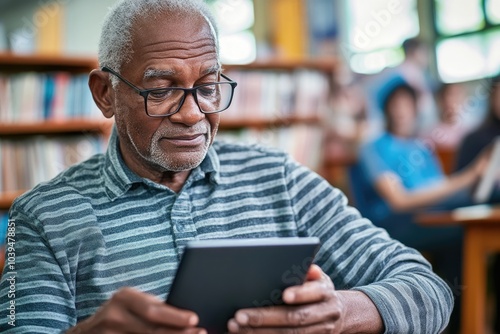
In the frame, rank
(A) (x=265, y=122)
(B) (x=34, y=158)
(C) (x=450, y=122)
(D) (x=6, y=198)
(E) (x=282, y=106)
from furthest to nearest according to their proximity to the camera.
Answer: (C) (x=450, y=122) → (E) (x=282, y=106) → (A) (x=265, y=122) → (B) (x=34, y=158) → (D) (x=6, y=198)

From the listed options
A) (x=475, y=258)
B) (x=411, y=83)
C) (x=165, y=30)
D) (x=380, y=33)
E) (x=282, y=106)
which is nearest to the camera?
(x=165, y=30)

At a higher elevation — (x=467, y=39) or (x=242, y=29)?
(x=242, y=29)

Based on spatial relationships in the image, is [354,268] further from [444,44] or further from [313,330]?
[444,44]

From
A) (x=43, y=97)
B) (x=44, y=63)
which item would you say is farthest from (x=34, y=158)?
(x=44, y=63)

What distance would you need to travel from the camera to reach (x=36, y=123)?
3826mm

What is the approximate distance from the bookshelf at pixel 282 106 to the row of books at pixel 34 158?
95 cm

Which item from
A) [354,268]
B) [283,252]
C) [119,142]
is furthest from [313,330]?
[119,142]

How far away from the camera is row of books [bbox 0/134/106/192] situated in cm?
377

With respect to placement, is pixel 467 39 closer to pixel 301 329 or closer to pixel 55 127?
pixel 55 127

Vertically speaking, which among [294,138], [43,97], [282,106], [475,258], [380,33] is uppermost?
[380,33]

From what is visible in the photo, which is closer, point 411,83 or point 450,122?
point 450,122

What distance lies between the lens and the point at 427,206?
15.4 ft

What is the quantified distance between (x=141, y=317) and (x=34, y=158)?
305cm

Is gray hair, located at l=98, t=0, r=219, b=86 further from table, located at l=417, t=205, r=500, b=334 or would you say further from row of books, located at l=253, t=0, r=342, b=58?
row of books, located at l=253, t=0, r=342, b=58
